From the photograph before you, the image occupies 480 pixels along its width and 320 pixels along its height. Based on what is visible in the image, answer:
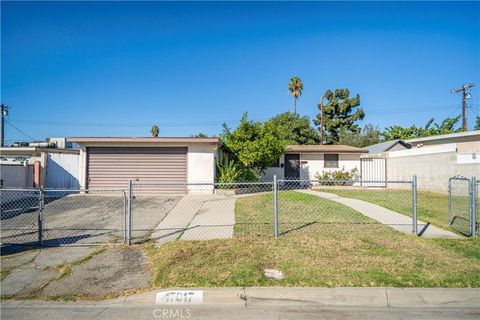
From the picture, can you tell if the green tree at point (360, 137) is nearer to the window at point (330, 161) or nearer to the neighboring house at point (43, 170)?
the window at point (330, 161)

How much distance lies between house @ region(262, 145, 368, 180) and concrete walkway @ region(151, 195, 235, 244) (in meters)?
9.05

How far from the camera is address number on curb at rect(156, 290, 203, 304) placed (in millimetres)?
4328

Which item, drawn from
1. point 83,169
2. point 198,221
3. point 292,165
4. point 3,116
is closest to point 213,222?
point 198,221

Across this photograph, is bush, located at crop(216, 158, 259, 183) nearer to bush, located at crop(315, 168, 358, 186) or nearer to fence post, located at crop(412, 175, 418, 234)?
bush, located at crop(315, 168, 358, 186)

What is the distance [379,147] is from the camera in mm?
25594

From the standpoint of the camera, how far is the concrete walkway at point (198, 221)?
7383 mm

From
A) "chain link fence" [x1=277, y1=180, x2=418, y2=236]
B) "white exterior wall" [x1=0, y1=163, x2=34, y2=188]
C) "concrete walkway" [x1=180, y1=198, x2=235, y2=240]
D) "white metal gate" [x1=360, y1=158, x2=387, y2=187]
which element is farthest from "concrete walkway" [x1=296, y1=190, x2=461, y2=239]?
"white exterior wall" [x1=0, y1=163, x2=34, y2=188]

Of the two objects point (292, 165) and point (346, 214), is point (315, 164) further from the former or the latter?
point (346, 214)

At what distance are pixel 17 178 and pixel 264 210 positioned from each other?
38.9 feet

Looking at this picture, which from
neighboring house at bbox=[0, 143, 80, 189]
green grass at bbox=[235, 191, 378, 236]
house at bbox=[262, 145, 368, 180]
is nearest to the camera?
green grass at bbox=[235, 191, 378, 236]

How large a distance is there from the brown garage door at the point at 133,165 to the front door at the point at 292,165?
28.4 feet

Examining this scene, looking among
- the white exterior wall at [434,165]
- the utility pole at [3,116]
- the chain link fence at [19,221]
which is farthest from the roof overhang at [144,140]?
the utility pole at [3,116]

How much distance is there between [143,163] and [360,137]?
3241 centimetres

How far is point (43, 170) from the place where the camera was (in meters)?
15.1
